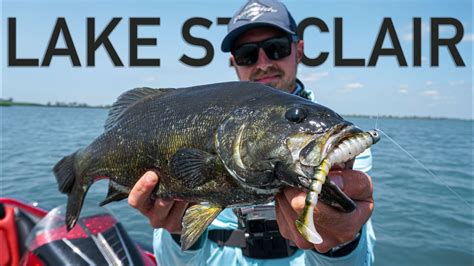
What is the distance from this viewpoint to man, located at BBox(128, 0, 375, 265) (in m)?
2.08

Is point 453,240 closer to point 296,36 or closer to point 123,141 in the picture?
point 296,36

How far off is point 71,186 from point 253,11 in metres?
2.61

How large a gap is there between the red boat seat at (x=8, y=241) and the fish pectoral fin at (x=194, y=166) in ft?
15.6

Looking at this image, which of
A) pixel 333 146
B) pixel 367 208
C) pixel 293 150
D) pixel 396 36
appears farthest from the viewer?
pixel 396 36

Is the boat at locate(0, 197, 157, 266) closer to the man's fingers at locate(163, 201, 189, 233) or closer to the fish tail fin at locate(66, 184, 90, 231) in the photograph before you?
the fish tail fin at locate(66, 184, 90, 231)

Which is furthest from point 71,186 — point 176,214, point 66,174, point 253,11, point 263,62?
point 253,11

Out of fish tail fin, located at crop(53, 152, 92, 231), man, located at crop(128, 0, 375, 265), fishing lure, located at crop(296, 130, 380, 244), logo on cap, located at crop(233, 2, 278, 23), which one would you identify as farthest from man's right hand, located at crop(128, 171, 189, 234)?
logo on cap, located at crop(233, 2, 278, 23)

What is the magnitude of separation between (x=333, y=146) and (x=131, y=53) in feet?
33.4

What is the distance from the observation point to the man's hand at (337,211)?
1.98 meters

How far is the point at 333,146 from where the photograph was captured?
1.72m

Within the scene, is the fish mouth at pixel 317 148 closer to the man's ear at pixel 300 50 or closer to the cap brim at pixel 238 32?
the cap brim at pixel 238 32

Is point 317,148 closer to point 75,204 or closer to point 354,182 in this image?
point 354,182

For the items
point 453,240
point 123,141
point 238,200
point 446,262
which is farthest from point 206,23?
point 453,240

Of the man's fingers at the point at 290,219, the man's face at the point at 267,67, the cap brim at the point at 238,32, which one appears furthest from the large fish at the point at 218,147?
the man's face at the point at 267,67
